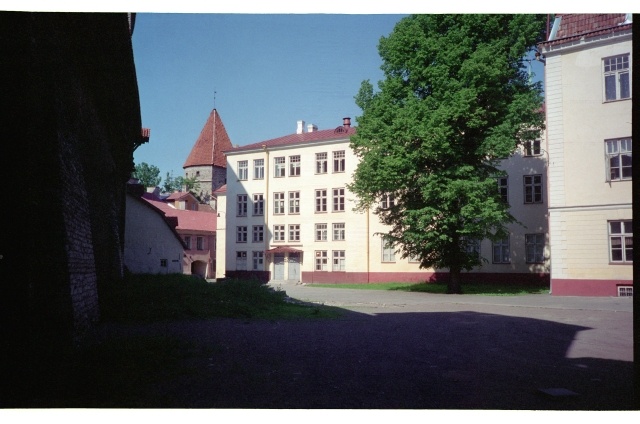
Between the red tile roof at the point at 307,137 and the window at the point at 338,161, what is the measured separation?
3.38ft

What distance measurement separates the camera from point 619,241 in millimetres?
16156

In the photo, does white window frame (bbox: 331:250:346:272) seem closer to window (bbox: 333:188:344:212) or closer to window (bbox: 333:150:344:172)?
window (bbox: 333:188:344:212)

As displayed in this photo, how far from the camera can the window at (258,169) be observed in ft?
116

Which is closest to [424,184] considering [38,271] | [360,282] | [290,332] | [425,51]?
[425,51]

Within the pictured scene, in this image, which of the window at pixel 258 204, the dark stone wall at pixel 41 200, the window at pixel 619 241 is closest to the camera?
the dark stone wall at pixel 41 200

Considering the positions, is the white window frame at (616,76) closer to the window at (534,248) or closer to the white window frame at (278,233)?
the window at (534,248)

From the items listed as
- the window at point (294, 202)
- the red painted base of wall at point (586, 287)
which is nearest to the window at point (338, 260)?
the window at point (294, 202)

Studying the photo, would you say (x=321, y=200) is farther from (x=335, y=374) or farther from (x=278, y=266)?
(x=335, y=374)

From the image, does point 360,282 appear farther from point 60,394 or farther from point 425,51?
point 60,394

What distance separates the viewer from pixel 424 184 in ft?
61.5

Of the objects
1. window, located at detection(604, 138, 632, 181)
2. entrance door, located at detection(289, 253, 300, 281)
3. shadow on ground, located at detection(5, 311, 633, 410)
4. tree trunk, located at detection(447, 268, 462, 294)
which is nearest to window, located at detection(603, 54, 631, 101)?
window, located at detection(604, 138, 632, 181)

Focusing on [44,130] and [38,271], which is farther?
[44,130]

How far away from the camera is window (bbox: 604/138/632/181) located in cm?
1532
